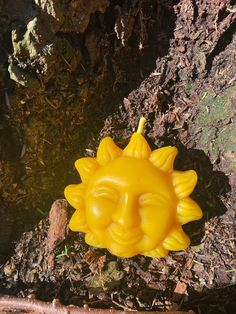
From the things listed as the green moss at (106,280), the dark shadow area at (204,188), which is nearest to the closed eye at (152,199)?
the dark shadow area at (204,188)

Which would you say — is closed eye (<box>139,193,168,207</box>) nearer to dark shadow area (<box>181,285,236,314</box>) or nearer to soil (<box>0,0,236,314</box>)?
soil (<box>0,0,236,314</box>)

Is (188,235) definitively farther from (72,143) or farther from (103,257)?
(72,143)

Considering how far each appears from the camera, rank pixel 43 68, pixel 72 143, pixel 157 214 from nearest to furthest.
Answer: pixel 157 214, pixel 43 68, pixel 72 143

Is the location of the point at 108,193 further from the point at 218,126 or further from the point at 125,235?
the point at 218,126

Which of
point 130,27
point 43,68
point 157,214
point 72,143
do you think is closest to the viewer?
point 157,214

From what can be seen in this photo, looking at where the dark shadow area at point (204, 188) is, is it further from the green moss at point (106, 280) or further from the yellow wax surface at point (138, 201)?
the green moss at point (106, 280)

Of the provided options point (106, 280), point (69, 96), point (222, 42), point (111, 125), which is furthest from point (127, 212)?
point (222, 42)

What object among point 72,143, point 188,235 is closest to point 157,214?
point 188,235
